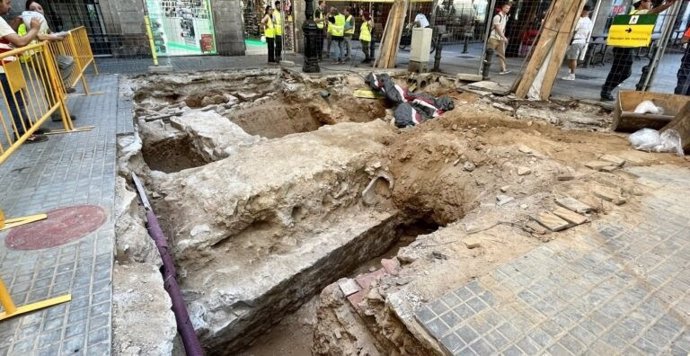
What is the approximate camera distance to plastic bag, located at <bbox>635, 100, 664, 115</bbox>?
210 inches

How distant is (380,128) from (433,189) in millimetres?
1847

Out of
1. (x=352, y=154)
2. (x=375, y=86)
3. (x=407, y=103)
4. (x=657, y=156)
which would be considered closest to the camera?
(x=657, y=156)

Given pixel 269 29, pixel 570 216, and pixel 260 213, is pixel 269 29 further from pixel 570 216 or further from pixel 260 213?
pixel 570 216

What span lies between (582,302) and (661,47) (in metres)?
6.20

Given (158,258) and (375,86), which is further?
(375,86)

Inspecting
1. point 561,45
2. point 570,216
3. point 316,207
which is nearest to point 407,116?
point 316,207

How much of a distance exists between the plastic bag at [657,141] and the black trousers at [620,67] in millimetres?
2345

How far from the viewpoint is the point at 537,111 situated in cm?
650

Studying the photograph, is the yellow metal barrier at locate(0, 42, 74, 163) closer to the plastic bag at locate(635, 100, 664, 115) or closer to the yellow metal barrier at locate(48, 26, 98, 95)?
the yellow metal barrier at locate(48, 26, 98, 95)

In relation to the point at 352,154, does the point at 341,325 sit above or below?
below

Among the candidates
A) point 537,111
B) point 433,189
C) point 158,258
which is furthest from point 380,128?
point 158,258

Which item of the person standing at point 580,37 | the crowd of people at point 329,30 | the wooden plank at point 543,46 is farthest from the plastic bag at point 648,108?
the crowd of people at point 329,30

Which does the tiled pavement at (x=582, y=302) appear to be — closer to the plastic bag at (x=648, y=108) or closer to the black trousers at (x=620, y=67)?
the plastic bag at (x=648, y=108)

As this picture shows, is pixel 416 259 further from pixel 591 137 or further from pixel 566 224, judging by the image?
pixel 591 137
